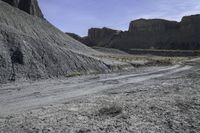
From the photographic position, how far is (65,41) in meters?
62.1

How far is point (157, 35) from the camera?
440ft

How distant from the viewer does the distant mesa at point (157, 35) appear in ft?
405

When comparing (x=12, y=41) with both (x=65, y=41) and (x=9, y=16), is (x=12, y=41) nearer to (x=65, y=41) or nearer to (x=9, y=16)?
(x=9, y=16)

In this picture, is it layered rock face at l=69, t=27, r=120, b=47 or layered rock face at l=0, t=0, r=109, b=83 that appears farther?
layered rock face at l=69, t=27, r=120, b=47

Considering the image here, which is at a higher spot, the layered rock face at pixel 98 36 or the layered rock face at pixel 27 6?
the layered rock face at pixel 27 6

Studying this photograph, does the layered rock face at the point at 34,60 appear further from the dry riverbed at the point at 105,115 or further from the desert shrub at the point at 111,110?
the desert shrub at the point at 111,110

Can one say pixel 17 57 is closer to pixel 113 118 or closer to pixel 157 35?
pixel 113 118

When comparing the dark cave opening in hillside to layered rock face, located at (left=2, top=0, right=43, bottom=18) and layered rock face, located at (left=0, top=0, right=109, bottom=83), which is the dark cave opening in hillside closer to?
layered rock face, located at (left=0, top=0, right=109, bottom=83)

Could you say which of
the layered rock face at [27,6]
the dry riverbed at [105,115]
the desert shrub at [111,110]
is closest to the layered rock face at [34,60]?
the dry riverbed at [105,115]

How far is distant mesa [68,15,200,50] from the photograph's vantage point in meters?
123

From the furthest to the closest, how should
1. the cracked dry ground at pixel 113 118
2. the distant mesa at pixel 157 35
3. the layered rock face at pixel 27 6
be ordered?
1. the distant mesa at pixel 157 35
2. the layered rock face at pixel 27 6
3. the cracked dry ground at pixel 113 118

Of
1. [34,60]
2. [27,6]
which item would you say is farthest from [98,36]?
[34,60]

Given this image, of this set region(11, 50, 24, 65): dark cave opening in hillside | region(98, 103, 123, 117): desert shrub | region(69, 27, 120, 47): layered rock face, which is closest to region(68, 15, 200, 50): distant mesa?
region(69, 27, 120, 47): layered rock face

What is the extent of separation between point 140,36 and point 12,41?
108 metres
